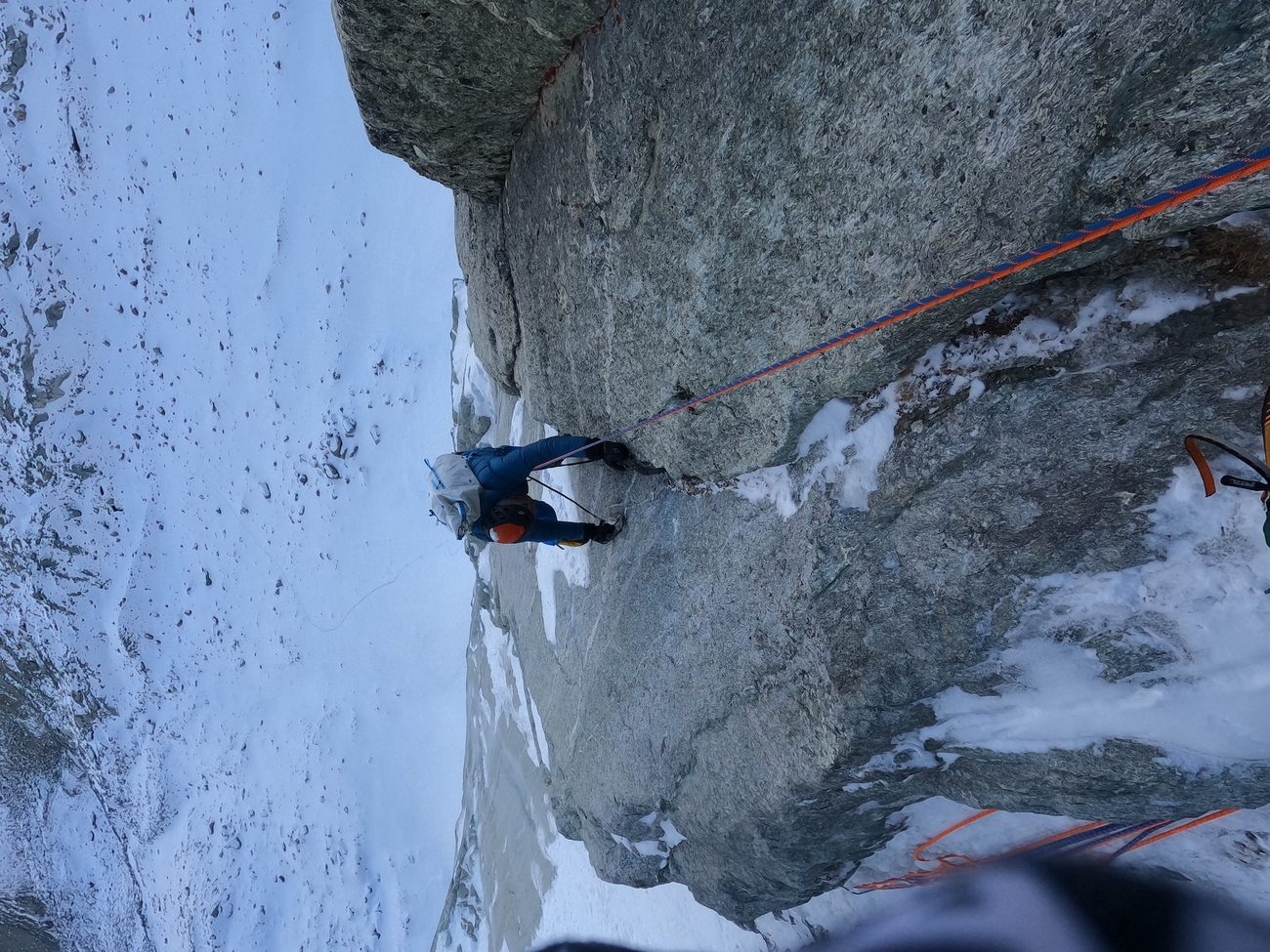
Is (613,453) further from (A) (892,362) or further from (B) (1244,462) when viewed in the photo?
(B) (1244,462)

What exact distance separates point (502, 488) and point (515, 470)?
0.14 m

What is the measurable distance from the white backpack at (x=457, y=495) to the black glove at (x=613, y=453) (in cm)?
76

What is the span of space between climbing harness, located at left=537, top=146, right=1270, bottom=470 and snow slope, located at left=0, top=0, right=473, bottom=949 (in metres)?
8.73

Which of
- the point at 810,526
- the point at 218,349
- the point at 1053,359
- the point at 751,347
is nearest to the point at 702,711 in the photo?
the point at 810,526

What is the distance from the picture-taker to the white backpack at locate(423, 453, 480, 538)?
403cm

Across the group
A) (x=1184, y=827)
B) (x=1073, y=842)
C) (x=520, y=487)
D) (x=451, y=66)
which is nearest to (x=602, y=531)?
(x=520, y=487)

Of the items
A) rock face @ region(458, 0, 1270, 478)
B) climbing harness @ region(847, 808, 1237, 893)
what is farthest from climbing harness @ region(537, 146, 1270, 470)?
climbing harness @ region(847, 808, 1237, 893)

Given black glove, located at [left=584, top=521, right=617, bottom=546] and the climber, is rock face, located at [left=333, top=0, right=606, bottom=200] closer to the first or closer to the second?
the climber

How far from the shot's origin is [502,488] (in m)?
4.20

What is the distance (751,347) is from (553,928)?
5920mm

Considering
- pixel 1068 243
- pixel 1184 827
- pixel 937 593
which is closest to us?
pixel 1068 243

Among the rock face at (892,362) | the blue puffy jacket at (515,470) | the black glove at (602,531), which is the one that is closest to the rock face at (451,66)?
the rock face at (892,362)

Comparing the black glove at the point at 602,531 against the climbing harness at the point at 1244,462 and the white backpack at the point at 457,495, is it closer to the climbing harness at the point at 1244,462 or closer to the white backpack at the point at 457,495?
the white backpack at the point at 457,495

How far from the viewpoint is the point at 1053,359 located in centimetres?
208
